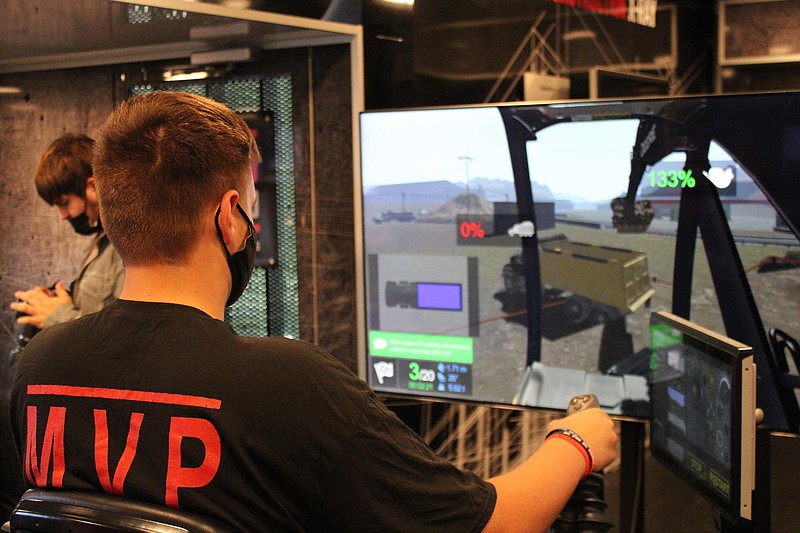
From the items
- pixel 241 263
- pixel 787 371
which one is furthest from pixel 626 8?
pixel 241 263

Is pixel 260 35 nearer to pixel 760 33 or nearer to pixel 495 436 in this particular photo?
pixel 495 436

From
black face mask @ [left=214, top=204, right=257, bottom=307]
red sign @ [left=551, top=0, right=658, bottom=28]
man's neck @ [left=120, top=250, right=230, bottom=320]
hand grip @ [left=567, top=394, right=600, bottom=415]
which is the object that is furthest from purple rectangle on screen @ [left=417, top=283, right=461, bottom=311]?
red sign @ [left=551, top=0, right=658, bottom=28]

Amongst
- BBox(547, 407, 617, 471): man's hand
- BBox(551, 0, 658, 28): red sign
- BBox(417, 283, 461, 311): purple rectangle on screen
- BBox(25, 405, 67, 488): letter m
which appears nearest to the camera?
BBox(25, 405, 67, 488): letter m

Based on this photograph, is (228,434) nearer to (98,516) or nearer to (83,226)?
(98,516)

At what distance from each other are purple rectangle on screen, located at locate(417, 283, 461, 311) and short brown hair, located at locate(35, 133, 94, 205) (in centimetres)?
103

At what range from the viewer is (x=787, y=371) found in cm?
216

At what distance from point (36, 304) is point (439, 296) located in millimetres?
1154

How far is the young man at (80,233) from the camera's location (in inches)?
88.7

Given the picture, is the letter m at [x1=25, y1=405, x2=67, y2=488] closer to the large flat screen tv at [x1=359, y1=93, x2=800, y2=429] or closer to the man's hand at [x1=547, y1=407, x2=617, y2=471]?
the man's hand at [x1=547, y1=407, x2=617, y2=471]

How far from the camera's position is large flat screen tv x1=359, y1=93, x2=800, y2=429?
7.13ft

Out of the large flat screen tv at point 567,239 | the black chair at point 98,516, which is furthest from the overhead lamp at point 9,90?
the black chair at point 98,516

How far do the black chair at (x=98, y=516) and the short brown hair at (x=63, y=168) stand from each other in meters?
1.39

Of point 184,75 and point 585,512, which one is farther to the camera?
point 184,75

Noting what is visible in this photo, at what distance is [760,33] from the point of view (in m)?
4.98
